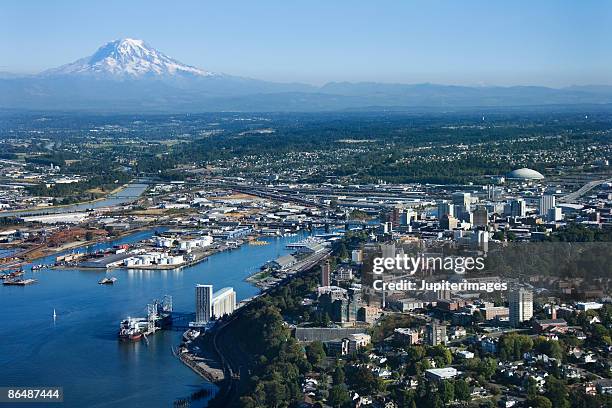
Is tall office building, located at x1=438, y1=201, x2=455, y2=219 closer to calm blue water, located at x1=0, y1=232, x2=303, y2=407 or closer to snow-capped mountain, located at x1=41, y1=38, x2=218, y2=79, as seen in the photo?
calm blue water, located at x1=0, y1=232, x2=303, y2=407

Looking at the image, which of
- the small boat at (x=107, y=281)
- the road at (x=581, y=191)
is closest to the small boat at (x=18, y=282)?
the small boat at (x=107, y=281)

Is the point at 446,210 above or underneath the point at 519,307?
underneath

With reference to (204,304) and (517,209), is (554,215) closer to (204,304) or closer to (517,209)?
(517,209)

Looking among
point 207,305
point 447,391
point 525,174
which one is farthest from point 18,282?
point 525,174

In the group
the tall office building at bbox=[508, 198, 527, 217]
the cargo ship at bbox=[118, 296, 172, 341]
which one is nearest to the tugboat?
the cargo ship at bbox=[118, 296, 172, 341]

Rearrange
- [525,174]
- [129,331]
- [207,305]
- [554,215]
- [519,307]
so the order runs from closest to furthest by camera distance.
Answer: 1. [519,307]
2. [129,331]
3. [207,305]
4. [554,215]
5. [525,174]

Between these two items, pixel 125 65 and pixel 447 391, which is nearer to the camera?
pixel 447 391
